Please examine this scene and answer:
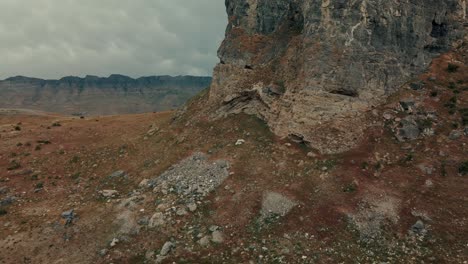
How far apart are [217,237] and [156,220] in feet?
17.8

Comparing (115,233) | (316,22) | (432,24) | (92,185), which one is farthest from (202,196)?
(432,24)

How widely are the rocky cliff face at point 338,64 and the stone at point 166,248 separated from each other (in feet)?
52.8

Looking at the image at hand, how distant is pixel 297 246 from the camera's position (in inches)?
988

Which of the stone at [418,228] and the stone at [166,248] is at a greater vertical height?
the stone at [418,228]

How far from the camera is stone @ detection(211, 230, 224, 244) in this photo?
26306mm

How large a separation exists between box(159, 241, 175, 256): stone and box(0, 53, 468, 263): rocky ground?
0.28 ft

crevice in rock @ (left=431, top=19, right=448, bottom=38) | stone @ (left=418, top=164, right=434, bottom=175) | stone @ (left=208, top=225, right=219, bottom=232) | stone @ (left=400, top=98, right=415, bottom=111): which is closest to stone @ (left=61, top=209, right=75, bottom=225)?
stone @ (left=208, top=225, right=219, bottom=232)

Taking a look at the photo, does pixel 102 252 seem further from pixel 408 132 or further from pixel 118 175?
pixel 408 132

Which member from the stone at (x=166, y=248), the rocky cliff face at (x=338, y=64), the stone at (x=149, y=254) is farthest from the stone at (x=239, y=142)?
the stone at (x=149, y=254)

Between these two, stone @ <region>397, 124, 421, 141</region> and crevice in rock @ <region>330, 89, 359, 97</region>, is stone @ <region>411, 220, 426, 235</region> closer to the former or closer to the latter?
stone @ <region>397, 124, 421, 141</region>

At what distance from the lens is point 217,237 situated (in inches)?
1046

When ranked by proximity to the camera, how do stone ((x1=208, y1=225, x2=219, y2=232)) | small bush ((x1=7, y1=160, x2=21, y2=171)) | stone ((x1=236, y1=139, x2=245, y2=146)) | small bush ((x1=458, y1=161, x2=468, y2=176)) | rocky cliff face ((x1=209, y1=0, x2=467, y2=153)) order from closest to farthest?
stone ((x1=208, y1=225, x2=219, y2=232)), small bush ((x1=458, y1=161, x2=468, y2=176)), rocky cliff face ((x1=209, y1=0, x2=467, y2=153)), stone ((x1=236, y1=139, x2=245, y2=146)), small bush ((x1=7, y1=160, x2=21, y2=171))

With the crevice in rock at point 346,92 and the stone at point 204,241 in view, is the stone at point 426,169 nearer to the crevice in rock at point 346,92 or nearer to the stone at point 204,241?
the crevice in rock at point 346,92

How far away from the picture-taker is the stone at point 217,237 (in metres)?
26.3
